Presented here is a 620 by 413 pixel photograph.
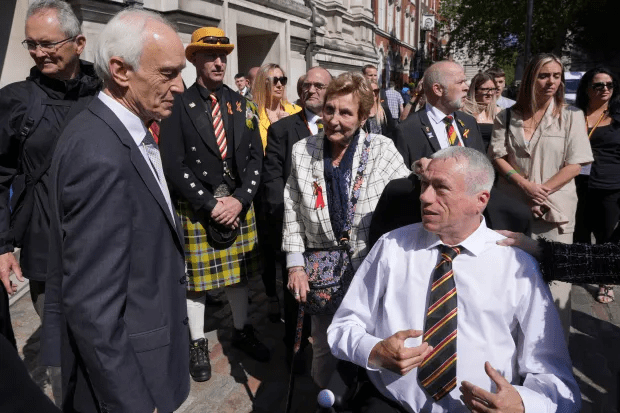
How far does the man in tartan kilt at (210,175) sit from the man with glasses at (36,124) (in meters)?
0.92

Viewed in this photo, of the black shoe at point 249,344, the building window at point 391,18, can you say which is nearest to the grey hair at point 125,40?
the black shoe at point 249,344

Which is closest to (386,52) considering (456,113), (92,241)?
(456,113)

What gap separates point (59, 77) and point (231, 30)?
7.72m

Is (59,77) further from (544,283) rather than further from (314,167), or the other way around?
(544,283)

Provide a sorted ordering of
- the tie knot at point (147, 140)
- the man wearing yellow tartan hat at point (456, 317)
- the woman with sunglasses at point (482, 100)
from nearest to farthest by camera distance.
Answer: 1. the tie knot at point (147, 140)
2. the man wearing yellow tartan hat at point (456, 317)
3. the woman with sunglasses at point (482, 100)

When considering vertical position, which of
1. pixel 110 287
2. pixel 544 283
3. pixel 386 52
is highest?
pixel 386 52

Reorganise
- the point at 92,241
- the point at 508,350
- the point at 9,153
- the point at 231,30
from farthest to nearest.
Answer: the point at 231,30, the point at 9,153, the point at 508,350, the point at 92,241

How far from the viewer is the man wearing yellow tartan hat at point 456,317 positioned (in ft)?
6.15

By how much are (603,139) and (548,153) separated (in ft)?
4.24

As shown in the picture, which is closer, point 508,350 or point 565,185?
point 508,350

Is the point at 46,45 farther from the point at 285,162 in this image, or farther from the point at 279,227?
the point at 279,227

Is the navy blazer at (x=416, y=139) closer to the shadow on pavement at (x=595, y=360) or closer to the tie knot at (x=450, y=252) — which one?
the tie knot at (x=450, y=252)

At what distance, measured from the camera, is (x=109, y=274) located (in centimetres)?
149

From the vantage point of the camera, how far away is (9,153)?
244 centimetres
